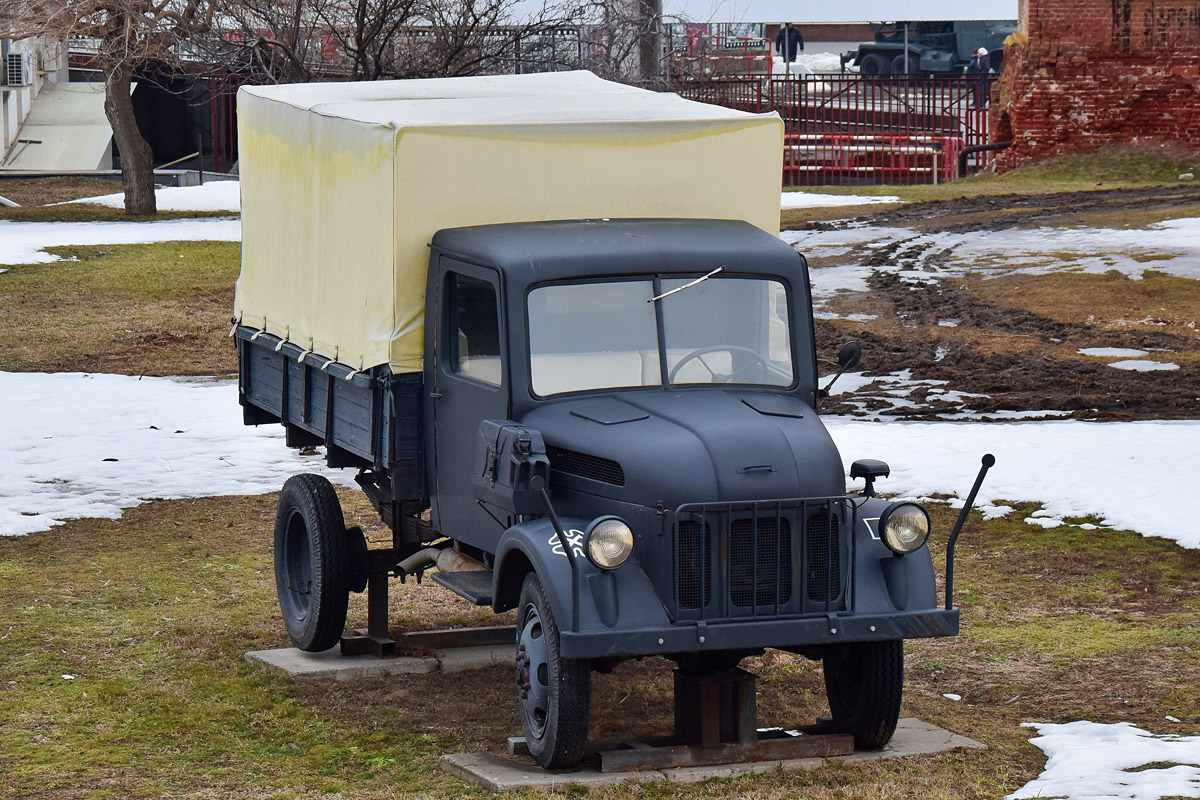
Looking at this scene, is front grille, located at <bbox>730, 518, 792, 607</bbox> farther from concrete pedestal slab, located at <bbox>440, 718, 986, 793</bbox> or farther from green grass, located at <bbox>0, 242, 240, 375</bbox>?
green grass, located at <bbox>0, 242, 240, 375</bbox>

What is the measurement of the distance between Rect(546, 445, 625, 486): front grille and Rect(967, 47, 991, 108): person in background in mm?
33702

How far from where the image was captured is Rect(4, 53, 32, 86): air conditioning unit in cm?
4016

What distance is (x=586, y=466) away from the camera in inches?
263

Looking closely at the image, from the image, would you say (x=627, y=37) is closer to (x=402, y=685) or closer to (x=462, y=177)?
(x=462, y=177)

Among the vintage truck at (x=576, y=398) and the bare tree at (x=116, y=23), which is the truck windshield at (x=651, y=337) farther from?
the bare tree at (x=116, y=23)

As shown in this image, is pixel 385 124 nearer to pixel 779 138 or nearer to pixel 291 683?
pixel 779 138

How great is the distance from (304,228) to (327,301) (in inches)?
25.3

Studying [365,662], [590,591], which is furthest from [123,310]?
[590,591]

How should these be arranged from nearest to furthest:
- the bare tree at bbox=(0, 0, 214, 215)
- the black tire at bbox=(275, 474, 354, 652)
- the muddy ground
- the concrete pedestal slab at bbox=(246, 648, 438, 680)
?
the concrete pedestal slab at bbox=(246, 648, 438, 680), the black tire at bbox=(275, 474, 354, 652), the muddy ground, the bare tree at bbox=(0, 0, 214, 215)

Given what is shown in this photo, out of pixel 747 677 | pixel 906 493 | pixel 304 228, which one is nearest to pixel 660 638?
pixel 747 677

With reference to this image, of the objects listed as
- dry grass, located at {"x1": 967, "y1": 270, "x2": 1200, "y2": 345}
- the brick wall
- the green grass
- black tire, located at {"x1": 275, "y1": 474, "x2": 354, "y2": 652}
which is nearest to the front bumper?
black tire, located at {"x1": 275, "y1": 474, "x2": 354, "y2": 652}

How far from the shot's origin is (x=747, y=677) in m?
6.70

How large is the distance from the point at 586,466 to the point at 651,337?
72 cm

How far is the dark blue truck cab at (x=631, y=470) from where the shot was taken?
6.32 meters
